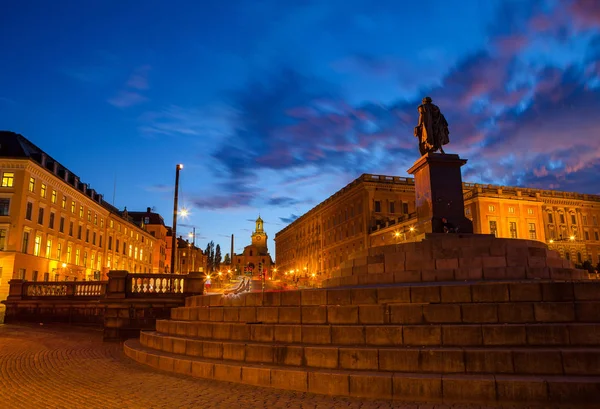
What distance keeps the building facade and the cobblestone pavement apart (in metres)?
33.5

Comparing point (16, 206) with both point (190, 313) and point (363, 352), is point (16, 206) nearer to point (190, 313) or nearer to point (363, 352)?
point (190, 313)

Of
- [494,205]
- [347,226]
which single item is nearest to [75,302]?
[494,205]

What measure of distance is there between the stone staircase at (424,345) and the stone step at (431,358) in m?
→ 0.02

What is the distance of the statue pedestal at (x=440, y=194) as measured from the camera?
17.1m

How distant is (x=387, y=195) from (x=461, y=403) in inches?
3035

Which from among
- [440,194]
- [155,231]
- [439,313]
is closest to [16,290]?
[440,194]

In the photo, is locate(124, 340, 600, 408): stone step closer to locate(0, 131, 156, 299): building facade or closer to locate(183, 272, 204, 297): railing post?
locate(183, 272, 204, 297): railing post

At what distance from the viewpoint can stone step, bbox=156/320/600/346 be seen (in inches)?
305

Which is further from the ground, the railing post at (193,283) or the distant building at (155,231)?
the distant building at (155,231)

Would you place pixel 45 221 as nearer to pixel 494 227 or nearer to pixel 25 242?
pixel 25 242

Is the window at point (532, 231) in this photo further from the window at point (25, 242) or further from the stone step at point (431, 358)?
the window at point (25, 242)

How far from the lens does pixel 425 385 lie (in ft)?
24.0

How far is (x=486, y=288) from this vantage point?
8.79m

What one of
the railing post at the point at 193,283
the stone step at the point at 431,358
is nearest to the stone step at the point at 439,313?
the stone step at the point at 431,358
